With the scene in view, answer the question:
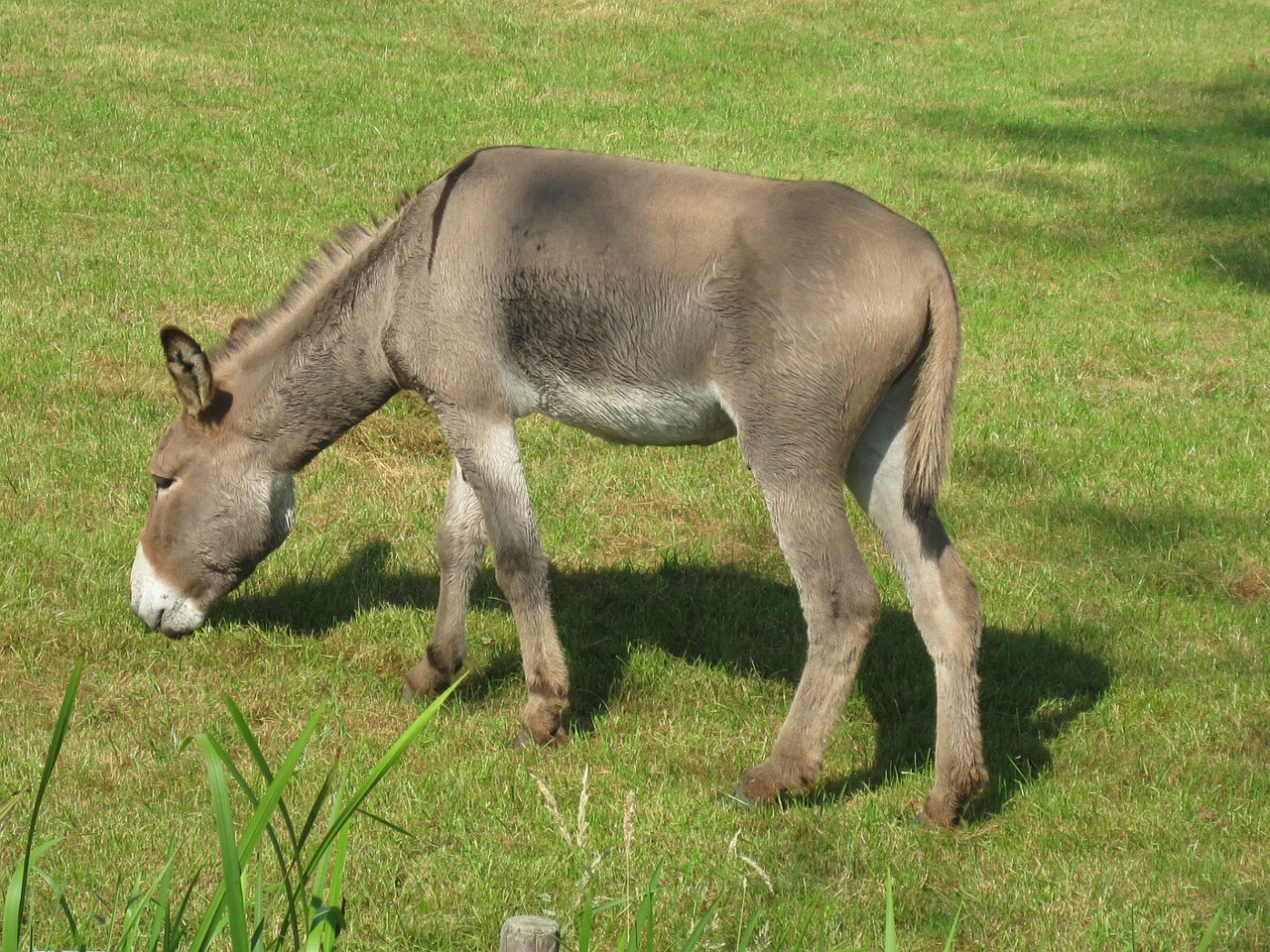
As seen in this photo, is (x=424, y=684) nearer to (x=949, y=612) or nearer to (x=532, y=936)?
(x=949, y=612)

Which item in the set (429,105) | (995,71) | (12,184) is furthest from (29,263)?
(995,71)

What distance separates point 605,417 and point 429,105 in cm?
1033

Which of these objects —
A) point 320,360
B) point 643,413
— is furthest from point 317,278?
point 643,413

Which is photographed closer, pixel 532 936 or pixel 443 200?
pixel 532 936

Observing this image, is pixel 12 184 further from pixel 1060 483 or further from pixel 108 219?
pixel 1060 483

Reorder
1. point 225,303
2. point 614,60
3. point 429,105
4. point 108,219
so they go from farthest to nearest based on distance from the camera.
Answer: point 614,60 < point 429,105 < point 108,219 < point 225,303

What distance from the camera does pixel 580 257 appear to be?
4801 millimetres

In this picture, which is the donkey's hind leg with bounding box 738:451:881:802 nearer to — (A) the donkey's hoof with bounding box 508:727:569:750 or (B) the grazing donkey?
(B) the grazing donkey

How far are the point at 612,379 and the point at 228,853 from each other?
290cm

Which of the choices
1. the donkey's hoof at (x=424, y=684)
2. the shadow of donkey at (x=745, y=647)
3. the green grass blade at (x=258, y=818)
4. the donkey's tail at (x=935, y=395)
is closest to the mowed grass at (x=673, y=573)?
the shadow of donkey at (x=745, y=647)

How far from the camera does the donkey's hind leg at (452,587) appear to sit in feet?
18.0

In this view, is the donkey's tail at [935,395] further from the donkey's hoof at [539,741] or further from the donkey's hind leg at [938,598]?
the donkey's hoof at [539,741]

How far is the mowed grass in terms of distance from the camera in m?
4.24

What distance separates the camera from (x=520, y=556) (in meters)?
4.98
